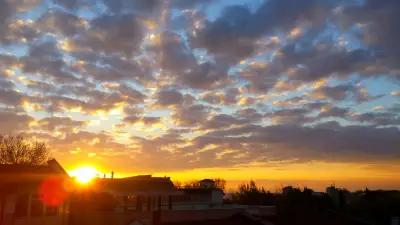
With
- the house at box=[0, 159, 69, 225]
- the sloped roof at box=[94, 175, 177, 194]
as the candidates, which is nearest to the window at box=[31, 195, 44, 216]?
the house at box=[0, 159, 69, 225]

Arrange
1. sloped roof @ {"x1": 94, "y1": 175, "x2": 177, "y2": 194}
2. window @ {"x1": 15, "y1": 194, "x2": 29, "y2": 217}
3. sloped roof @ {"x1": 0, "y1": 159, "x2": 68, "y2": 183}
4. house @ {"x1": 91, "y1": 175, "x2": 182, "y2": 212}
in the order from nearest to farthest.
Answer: window @ {"x1": 15, "y1": 194, "x2": 29, "y2": 217}, sloped roof @ {"x1": 0, "y1": 159, "x2": 68, "y2": 183}, house @ {"x1": 91, "y1": 175, "x2": 182, "y2": 212}, sloped roof @ {"x1": 94, "y1": 175, "x2": 177, "y2": 194}

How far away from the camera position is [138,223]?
27.8m

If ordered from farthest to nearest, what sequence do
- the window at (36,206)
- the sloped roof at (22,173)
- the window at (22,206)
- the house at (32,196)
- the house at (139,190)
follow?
the house at (139,190) → the sloped roof at (22,173) → the window at (36,206) → the window at (22,206) → the house at (32,196)

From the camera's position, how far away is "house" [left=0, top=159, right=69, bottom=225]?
1233 inches

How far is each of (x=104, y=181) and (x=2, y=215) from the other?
20.8 metres

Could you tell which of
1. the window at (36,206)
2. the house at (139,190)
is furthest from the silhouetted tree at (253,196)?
the window at (36,206)

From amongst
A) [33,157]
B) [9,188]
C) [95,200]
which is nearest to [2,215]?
[9,188]

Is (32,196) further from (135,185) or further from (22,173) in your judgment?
(135,185)

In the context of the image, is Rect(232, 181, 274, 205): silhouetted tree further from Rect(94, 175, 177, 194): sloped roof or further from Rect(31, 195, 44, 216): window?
Rect(31, 195, 44, 216): window

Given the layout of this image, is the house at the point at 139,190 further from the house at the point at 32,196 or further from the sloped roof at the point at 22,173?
the house at the point at 32,196

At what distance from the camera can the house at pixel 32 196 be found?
103ft

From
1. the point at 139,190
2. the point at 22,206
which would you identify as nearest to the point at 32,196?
the point at 22,206

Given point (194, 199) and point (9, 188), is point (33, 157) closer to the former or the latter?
point (194, 199)

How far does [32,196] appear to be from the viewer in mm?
32375
